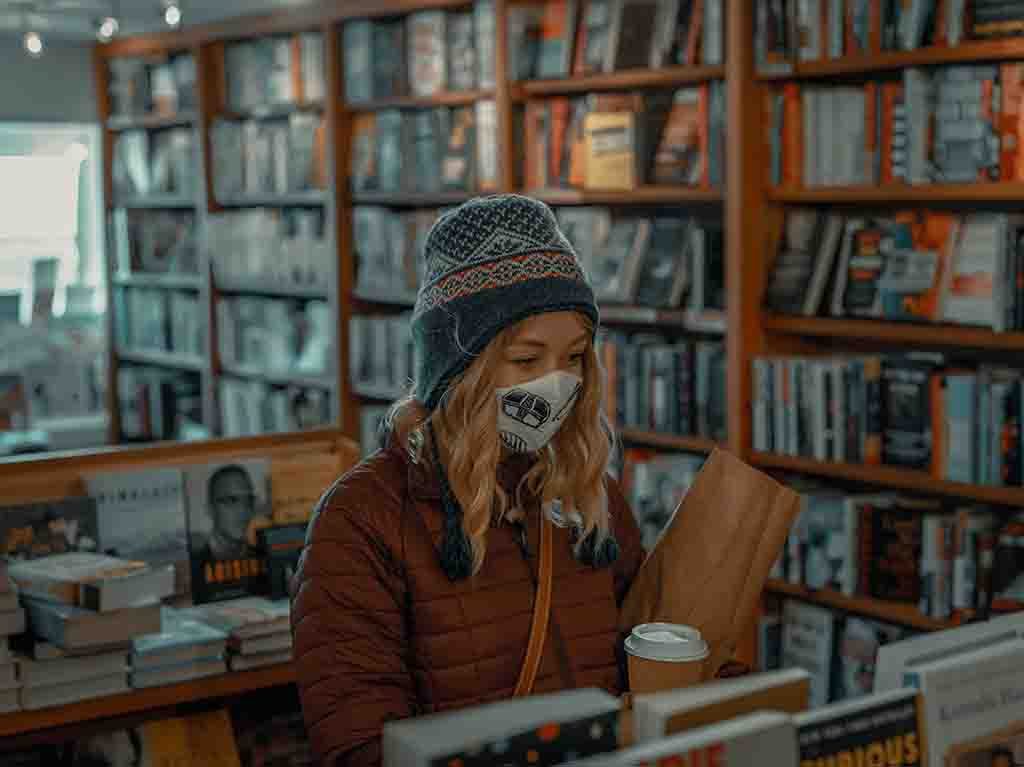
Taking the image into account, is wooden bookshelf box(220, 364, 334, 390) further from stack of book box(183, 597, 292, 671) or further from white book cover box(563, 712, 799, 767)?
white book cover box(563, 712, 799, 767)

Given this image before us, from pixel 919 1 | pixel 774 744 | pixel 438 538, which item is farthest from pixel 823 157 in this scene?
pixel 774 744

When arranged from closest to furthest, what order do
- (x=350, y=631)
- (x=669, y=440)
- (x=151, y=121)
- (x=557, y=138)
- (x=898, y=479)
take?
1. (x=350, y=631)
2. (x=898, y=479)
3. (x=669, y=440)
4. (x=557, y=138)
5. (x=151, y=121)

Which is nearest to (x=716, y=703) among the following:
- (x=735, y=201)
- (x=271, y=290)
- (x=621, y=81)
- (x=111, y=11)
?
(x=735, y=201)

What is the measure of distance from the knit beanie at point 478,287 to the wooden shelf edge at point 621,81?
2170 mm

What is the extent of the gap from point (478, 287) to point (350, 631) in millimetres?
427

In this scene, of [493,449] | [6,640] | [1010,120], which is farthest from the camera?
[1010,120]

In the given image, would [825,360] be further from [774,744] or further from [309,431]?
[774,744]

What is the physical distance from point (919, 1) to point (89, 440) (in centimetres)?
492

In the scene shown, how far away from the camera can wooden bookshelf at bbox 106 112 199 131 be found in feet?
20.3

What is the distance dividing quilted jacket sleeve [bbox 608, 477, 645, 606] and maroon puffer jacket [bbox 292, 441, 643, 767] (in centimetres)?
11

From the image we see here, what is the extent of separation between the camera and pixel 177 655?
2352 millimetres

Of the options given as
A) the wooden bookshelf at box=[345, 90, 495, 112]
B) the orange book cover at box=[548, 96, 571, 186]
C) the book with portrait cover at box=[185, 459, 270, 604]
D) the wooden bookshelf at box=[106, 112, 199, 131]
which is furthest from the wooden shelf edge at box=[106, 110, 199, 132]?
the book with portrait cover at box=[185, 459, 270, 604]

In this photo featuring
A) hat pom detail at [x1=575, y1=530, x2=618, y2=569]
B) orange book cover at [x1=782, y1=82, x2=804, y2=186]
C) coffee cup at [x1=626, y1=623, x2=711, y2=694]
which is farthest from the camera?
orange book cover at [x1=782, y1=82, x2=804, y2=186]

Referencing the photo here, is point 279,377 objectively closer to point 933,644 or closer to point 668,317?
point 668,317
